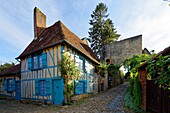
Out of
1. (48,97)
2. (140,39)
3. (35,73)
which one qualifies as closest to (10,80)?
(35,73)

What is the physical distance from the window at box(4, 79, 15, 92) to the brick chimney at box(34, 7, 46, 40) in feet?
17.4

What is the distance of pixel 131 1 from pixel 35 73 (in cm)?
870

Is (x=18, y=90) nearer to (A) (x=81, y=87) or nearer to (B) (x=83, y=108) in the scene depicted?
(A) (x=81, y=87)

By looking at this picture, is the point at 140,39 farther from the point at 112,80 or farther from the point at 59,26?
the point at 59,26

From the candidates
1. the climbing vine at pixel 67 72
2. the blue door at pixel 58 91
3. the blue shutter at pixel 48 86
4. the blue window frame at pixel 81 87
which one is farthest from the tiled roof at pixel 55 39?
the blue door at pixel 58 91

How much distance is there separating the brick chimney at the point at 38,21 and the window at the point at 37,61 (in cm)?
297

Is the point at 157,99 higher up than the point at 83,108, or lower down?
higher up

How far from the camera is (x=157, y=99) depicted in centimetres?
484

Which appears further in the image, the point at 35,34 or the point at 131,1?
the point at 35,34

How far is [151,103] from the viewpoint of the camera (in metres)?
5.34

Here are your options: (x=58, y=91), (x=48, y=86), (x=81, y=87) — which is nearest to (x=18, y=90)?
(x=48, y=86)

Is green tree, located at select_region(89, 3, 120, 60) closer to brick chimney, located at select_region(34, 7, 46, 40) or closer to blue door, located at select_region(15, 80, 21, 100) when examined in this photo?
brick chimney, located at select_region(34, 7, 46, 40)

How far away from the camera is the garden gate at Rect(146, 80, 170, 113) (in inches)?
167

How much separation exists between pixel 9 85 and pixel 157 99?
14148 mm
